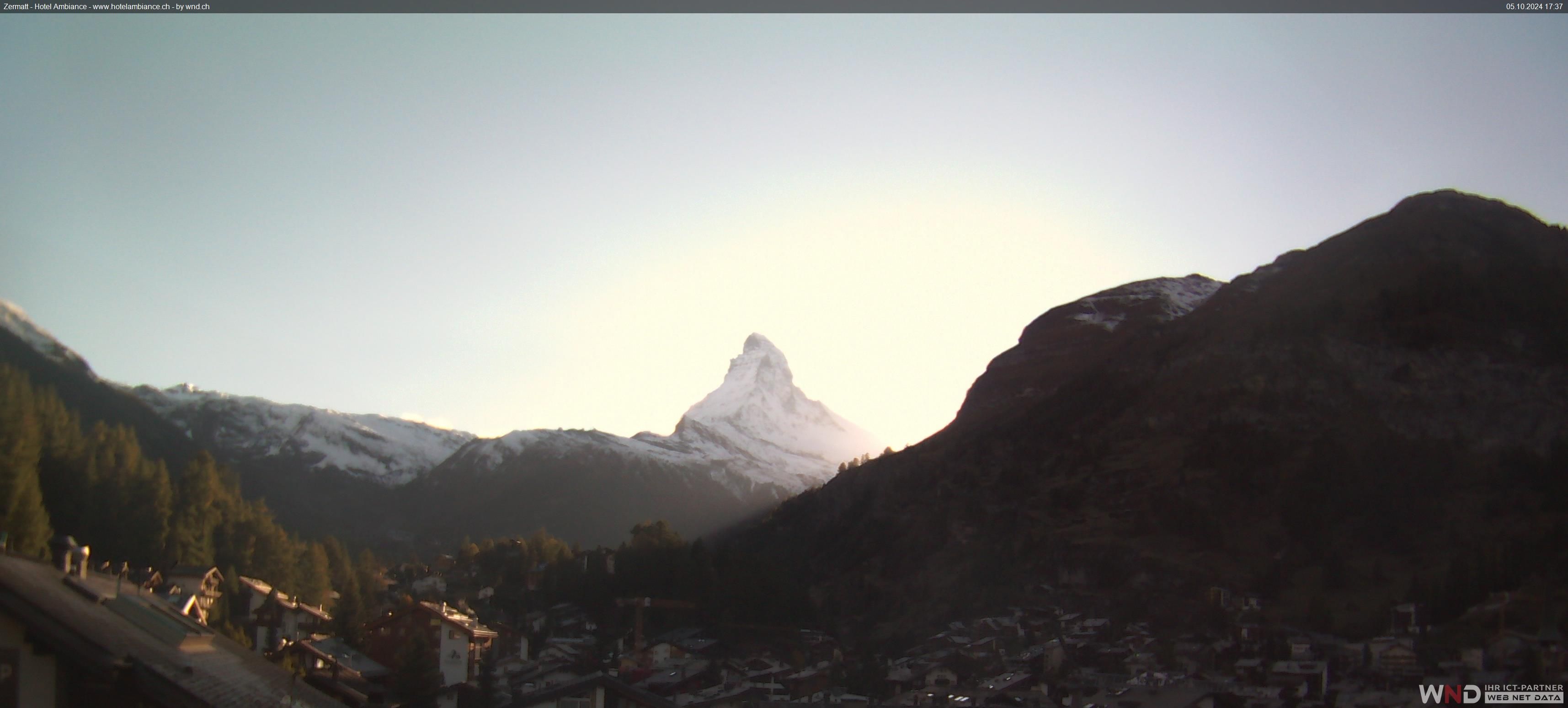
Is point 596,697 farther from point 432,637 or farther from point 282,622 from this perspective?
point 282,622

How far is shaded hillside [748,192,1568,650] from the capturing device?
68312mm

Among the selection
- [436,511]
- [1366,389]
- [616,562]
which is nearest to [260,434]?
[436,511]

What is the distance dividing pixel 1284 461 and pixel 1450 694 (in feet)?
163

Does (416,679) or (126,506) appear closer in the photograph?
(416,679)

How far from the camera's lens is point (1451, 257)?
92.0m

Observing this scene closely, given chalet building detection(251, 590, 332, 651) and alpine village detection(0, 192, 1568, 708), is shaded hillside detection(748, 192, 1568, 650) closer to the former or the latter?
alpine village detection(0, 192, 1568, 708)

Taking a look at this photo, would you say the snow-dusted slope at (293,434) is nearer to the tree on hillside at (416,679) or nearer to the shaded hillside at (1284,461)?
the shaded hillside at (1284,461)

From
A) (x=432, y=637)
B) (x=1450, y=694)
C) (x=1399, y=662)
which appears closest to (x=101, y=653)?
(x=432, y=637)

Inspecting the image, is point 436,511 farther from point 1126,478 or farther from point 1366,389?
point 1366,389

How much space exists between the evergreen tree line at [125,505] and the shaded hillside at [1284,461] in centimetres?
3478

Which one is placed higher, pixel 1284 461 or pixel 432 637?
pixel 1284 461

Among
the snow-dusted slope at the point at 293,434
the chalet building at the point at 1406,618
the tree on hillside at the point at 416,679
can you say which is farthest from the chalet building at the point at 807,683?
the snow-dusted slope at the point at 293,434

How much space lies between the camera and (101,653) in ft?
31.1

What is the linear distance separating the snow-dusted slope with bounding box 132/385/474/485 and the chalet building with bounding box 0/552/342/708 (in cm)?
13744
